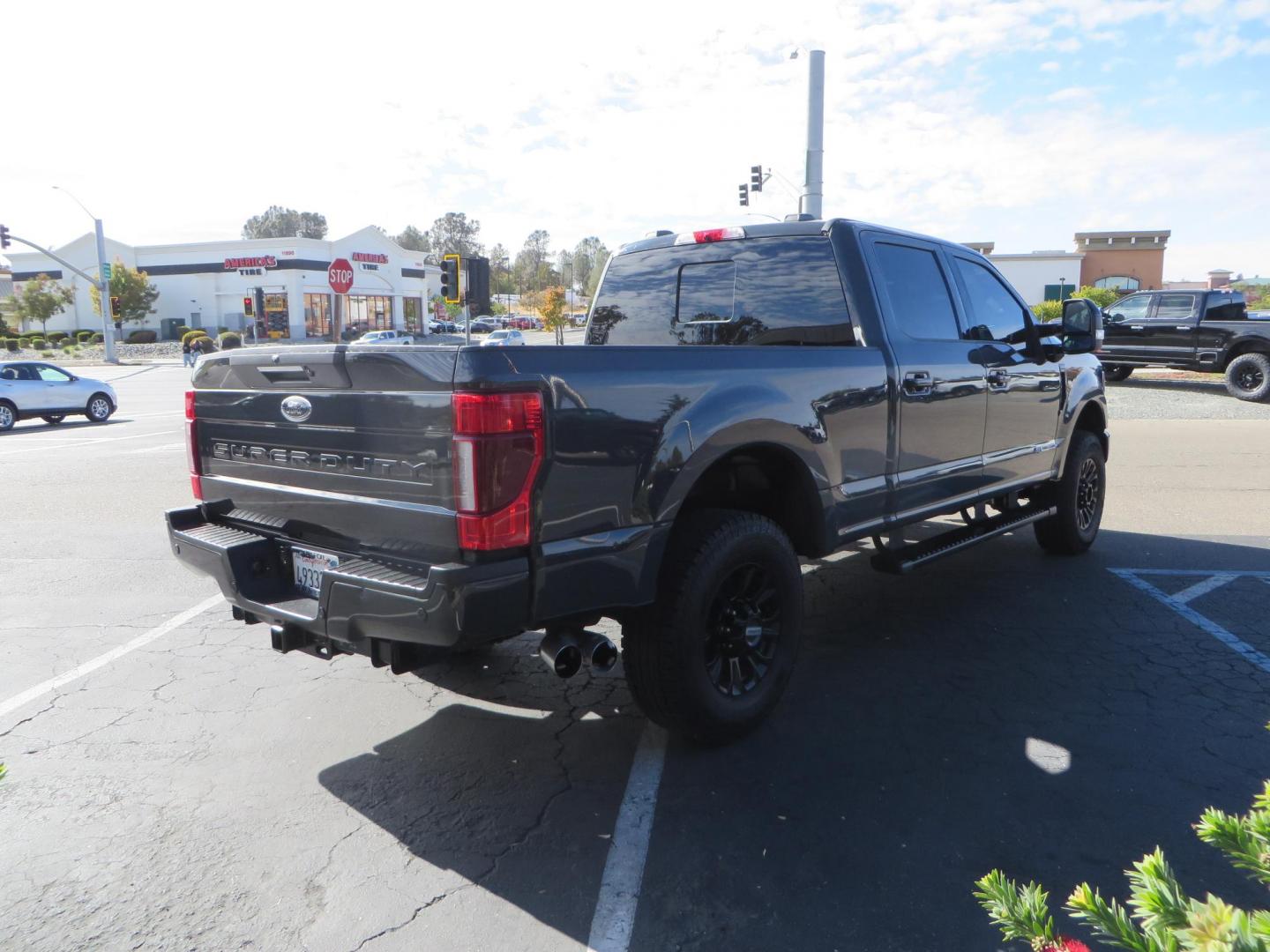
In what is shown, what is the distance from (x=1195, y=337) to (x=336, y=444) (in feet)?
64.5

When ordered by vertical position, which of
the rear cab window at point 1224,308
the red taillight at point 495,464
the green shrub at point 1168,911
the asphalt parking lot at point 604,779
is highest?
the rear cab window at point 1224,308

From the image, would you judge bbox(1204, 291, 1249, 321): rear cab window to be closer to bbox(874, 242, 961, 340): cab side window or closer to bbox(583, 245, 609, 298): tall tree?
bbox(583, 245, 609, 298): tall tree

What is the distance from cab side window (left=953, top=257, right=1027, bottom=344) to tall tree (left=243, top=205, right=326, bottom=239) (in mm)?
130641

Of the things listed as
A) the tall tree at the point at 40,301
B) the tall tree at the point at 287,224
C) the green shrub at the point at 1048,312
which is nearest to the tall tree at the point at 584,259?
the tall tree at the point at 287,224

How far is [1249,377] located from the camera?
17750mm

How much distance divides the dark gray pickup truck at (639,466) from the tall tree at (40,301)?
66.8 meters

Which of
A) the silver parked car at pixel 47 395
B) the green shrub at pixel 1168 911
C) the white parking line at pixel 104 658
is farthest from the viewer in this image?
the silver parked car at pixel 47 395

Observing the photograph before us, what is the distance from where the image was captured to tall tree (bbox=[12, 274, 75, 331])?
5938cm

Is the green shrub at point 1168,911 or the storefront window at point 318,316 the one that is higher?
the storefront window at point 318,316

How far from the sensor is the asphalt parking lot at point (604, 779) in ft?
9.00

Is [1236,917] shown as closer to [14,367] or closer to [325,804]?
[325,804]

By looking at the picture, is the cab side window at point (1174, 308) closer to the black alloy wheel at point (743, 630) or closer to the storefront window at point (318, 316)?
the black alloy wheel at point (743, 630)

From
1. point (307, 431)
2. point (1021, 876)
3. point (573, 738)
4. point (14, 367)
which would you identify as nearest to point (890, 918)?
point (1021, 876)

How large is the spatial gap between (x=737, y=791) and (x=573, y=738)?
2.62 ft
